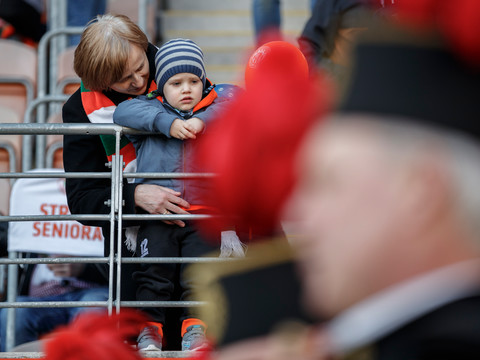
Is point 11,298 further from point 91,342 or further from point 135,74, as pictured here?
point 91,342

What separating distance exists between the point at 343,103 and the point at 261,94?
0.07 metres

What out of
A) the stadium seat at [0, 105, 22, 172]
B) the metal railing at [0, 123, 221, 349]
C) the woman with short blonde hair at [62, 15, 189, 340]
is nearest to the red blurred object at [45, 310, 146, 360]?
the metal railing at [0, 123, 221, 349]

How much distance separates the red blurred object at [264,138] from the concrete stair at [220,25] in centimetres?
396

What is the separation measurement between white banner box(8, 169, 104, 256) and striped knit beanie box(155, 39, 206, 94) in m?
0.91

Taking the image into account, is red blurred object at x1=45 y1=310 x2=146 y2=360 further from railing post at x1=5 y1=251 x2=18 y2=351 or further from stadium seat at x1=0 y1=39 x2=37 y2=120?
stadium seat at x1=0 y1=39 x2=37 y2=120

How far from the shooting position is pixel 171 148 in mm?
2479

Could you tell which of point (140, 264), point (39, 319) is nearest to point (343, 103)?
point (140, 264)

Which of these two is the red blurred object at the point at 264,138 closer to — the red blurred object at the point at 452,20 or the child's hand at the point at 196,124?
the red blurred object at the point at 452,20

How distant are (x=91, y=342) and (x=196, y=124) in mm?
1624

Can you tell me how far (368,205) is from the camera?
627mm

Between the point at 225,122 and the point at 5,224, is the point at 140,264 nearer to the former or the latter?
the point at 5,224

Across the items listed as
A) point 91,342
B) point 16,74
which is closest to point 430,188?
point 91,342

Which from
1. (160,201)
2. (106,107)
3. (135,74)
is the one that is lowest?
(160,201)

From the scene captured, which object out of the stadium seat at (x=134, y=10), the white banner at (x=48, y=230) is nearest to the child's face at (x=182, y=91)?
Answer: the white banner at (x=48, y=230)
